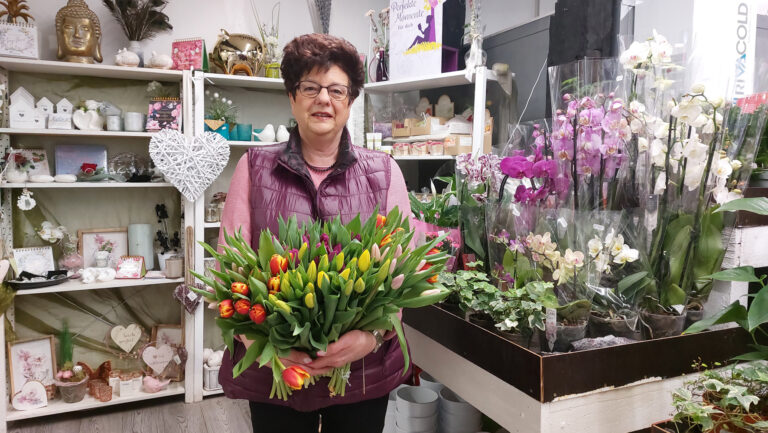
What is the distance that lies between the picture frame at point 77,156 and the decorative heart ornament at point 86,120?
182mm

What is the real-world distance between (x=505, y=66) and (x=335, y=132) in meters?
1.69

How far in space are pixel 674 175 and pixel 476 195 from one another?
1.64 ft

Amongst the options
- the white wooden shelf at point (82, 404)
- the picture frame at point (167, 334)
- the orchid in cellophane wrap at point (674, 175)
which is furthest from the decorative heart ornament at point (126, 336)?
the orchid in cellophane wrap at point (674, 175)

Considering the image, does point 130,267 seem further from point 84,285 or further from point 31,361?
point 31,361

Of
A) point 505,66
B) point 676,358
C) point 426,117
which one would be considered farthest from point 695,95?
point 426,117

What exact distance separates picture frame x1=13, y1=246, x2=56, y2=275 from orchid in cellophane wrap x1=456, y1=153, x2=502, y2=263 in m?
2.45

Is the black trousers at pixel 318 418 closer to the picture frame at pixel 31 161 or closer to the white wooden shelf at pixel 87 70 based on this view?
the white wooden shelf at pixel 87 70

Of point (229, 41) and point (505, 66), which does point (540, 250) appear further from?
point (229, 41)

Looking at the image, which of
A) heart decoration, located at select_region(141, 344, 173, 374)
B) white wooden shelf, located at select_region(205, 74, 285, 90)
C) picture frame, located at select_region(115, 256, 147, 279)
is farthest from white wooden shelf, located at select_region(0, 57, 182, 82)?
heart decoration, located at select_region(141, 344, 173, 374)

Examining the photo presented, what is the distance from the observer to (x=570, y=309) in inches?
43.9

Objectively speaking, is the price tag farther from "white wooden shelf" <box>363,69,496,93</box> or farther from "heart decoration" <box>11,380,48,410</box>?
"heart decoration" <box>11,380,48,410</box>

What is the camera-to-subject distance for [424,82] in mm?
2818

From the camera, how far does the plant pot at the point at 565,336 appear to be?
3.59 ft

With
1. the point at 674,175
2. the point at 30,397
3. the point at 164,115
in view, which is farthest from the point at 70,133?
the point at 674,175
